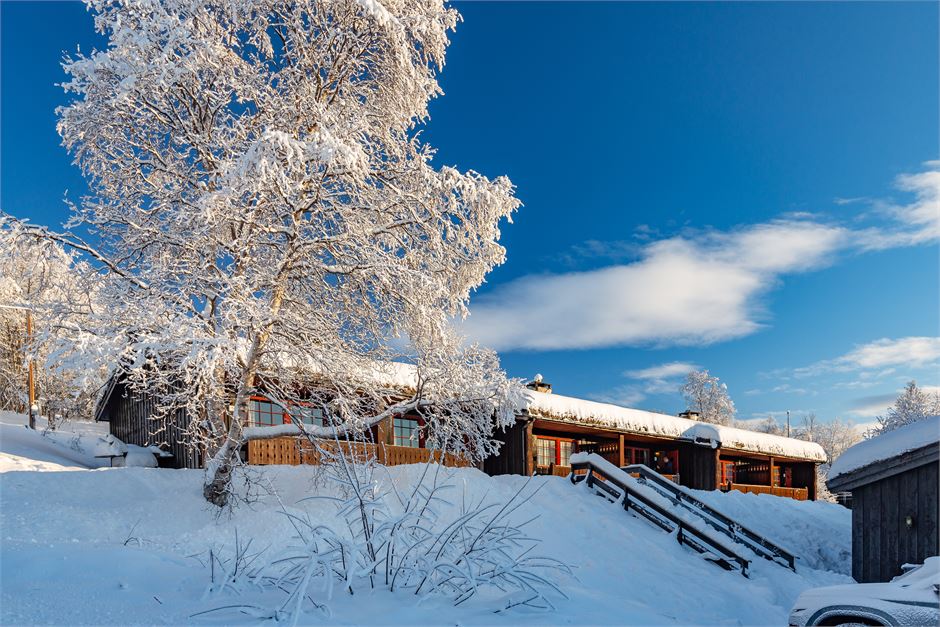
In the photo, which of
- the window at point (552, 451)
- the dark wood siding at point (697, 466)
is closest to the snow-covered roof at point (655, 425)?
the dark wood siding at point (697, 466)

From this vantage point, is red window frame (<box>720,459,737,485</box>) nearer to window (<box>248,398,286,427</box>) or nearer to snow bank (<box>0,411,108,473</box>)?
window (<box>248,398,286,427</box>)

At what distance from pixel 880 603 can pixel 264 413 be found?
13882 mm

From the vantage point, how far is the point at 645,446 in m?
26.0

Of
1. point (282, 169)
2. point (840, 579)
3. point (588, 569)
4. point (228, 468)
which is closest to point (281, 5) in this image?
point (282, 169)

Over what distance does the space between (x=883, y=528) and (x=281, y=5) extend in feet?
45.3

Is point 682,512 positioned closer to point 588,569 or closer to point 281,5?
point 588,569

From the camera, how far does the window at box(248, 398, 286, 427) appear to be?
16.3m

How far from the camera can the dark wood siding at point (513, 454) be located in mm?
18500

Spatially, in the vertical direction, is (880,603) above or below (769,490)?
above

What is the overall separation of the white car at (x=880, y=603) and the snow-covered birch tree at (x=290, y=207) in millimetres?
6151

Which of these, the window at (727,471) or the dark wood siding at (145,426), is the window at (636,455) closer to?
the window at (727,471)

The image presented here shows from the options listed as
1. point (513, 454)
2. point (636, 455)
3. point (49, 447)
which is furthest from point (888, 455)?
point (49, 447)

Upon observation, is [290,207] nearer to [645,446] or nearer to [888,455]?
[888,455]

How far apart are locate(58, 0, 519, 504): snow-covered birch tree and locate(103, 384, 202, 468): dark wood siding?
5.25 metres
